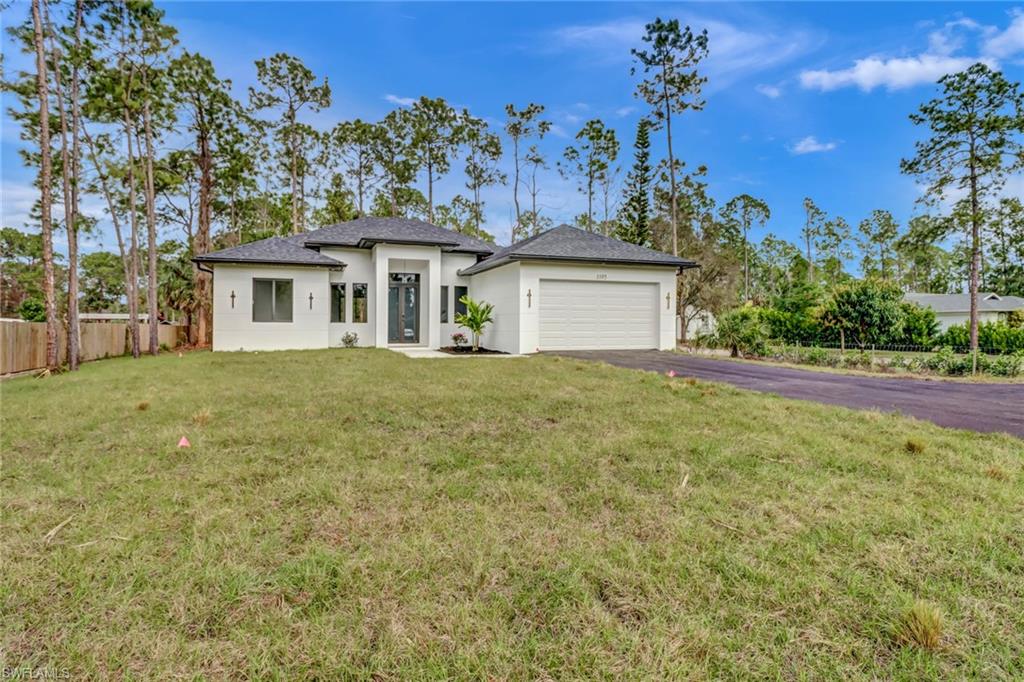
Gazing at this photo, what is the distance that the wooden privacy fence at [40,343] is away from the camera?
10117mm

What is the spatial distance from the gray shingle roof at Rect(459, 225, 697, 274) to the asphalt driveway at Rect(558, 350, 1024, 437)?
4166 mm

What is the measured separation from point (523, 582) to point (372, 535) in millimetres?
931

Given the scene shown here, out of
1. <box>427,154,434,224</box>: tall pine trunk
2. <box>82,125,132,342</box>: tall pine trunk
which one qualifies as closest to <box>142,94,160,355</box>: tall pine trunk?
<box>82,125,132,342</box>: tall pine trunk

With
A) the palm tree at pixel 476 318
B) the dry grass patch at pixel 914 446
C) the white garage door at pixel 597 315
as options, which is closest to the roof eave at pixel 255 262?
the palm tree at pixel 476 318

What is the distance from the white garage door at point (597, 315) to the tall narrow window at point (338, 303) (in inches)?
289

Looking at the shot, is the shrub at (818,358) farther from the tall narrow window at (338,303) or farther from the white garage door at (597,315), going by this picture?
the tall narrow window at (338,303)

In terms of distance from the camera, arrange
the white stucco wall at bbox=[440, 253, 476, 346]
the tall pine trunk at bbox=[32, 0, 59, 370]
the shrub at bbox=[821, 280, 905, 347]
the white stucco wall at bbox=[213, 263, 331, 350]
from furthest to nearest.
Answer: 1. the white stucco wall at bbox=[440, 253, 476, 346]
2. the white stucco wall at bbox=[213, 263, 331, 350]
3. the shrub at bbox=[821, 280, 905, 347]
4. the tall pine trunk at bbox=[32, 0, 59, 370]

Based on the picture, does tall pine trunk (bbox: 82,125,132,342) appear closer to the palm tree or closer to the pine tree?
the palm tree

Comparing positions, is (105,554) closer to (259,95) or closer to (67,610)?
(67,610)

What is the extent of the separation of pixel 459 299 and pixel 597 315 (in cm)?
557

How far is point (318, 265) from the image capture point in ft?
50.1

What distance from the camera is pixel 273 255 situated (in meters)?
15.1

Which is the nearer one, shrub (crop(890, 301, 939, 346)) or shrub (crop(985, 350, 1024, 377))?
shrub (crop(985, 350, 1024, 377))

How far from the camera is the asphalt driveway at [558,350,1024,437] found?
5.40m
